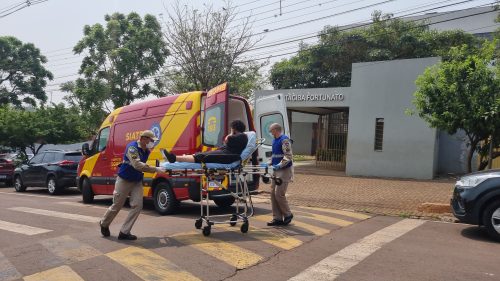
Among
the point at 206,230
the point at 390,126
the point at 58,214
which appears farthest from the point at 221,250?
the point at 390,126

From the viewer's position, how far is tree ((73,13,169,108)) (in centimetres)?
2412

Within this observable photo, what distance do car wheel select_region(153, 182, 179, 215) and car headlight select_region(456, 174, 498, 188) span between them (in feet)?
17.6

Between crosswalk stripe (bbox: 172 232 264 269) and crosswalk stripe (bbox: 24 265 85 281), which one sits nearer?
crosswalk stripe (bbox: 24 265 85 281)

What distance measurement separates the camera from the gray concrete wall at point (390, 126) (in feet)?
55.1

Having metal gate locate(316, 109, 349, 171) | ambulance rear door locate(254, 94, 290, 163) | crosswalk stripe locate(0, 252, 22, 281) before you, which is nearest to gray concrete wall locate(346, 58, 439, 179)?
metal gate locate(316, 109, 349, 171)

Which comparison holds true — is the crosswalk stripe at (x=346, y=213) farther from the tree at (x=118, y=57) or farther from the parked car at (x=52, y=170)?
the tree at (x=118, y=57)

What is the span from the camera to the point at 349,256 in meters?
6.06

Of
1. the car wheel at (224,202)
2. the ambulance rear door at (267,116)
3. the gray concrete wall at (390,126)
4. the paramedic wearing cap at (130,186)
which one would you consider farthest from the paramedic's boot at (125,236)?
the gray concrete wall at (390,126)

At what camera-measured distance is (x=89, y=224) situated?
8359mm

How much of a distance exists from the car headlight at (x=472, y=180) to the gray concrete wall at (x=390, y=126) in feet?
30.2

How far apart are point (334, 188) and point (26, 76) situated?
96.6 ft

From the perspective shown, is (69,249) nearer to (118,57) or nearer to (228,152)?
(228,152)

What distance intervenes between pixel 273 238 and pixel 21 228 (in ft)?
14.3

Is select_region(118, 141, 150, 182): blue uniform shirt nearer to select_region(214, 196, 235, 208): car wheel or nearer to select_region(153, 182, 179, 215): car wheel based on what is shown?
select_region(153, 182, 179, 215): car wheel
